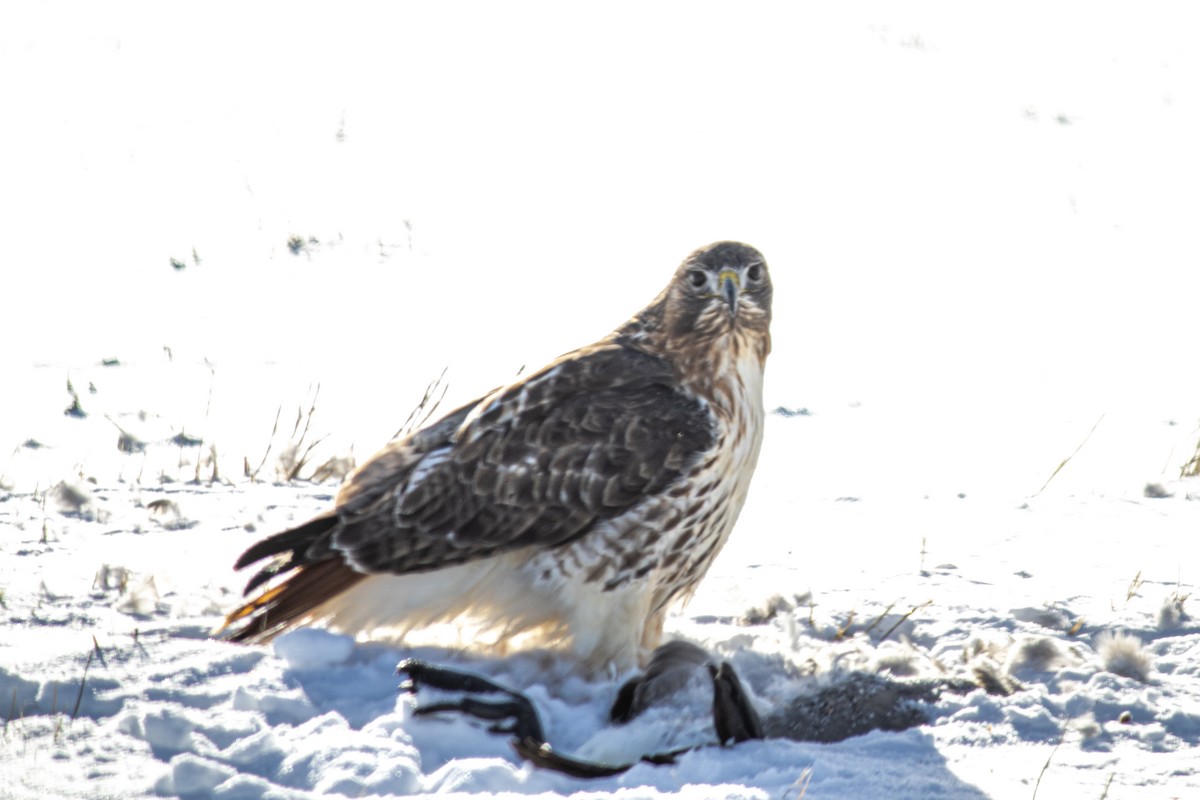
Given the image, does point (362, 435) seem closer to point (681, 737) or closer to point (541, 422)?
point (541, 422)

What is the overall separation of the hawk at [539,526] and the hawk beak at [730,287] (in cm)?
31

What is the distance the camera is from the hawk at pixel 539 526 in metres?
4.31

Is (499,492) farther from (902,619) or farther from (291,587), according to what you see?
(902,619)

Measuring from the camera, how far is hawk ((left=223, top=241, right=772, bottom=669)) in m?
4.31

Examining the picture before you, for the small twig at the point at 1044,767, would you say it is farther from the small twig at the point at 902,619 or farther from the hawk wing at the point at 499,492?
the hawk wing at the point at 499,492

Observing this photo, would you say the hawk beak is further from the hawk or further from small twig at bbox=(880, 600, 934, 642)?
small twig at bbox=(880, 600, 934, 642)

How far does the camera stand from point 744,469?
15.0 ft

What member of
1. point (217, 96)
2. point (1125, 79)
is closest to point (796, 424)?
point (217, 96)

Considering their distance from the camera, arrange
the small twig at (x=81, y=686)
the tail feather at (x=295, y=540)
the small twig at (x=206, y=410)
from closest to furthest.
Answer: the small twig at (x=81, y=686), the tail feather at (x=295, y=540), the small twig at (x=206, y=410)

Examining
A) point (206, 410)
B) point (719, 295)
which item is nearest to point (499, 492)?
point (719, 295)

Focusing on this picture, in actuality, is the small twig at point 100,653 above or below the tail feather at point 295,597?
below

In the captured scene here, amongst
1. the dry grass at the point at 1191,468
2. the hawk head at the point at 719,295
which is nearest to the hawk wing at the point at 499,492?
the hawk head at the point at 719,295

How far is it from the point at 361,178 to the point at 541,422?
819 centimetres

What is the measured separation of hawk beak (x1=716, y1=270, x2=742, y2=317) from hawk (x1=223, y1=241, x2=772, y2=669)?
12.3 inches
